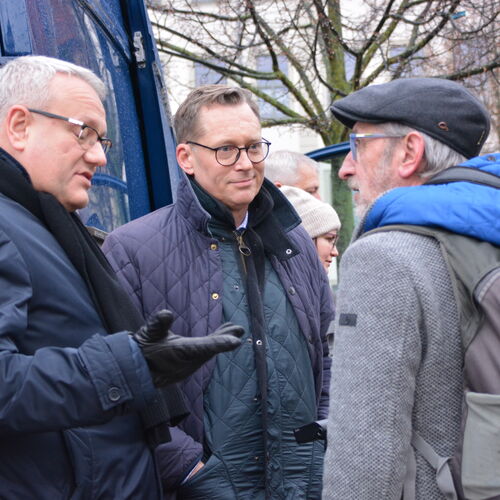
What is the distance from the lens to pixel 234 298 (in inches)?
97.6

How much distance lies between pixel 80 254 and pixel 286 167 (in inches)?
109

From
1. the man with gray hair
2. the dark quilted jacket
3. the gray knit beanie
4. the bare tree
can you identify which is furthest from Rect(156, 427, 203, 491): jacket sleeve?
the bare tree

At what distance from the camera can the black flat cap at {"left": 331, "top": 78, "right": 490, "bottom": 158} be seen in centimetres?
200

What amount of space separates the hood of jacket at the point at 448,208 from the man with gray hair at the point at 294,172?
2612 mm

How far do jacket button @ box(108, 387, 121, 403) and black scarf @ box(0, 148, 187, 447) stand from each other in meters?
0.27

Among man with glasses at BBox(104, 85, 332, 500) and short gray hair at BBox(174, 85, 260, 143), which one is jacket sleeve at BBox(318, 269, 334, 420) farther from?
short gray hair at BBox(174, 85, 260, 143)

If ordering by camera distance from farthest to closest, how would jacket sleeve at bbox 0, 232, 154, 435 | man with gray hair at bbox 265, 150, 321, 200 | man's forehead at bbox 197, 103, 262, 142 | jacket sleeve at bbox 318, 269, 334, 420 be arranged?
man with gray hair at bbox 265, 150, 321, 200 < jacket sleeve at bbox 318, 269, 334, 420 < man's forehead at bbox 197, 103, 262, 142 < jacket sleeve at bbox 0, 232, 154, 435

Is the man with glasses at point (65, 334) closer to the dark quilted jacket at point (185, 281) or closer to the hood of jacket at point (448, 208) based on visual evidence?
the dark quilted jacket at point (185, 281)

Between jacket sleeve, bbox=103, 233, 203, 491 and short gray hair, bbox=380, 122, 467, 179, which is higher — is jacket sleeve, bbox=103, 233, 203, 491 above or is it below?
below

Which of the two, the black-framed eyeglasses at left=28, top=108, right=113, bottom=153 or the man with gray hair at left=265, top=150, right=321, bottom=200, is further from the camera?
the man with gray hair at left=265, top=150, right=321, bottom=200

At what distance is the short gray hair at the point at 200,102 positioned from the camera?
268 centimetres

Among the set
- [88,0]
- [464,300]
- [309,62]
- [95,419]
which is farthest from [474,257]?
[309,62]

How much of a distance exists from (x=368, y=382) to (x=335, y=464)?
0.68ft

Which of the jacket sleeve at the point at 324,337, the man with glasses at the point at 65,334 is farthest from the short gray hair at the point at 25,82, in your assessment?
the jacket sleeve at the point at 324,337
